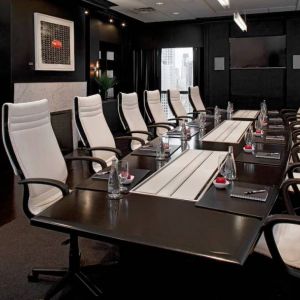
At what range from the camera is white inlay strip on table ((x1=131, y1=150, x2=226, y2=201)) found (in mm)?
1832

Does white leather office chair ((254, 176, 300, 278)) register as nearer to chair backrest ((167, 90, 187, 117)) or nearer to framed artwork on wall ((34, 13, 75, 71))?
chair backrest ((167, 90, 187, 117))

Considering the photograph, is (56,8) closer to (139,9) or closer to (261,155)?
(139,9)

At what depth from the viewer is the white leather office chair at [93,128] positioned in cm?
313

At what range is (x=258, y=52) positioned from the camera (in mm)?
8492

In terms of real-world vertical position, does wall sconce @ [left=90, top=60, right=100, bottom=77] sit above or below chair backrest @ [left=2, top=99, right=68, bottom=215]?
above

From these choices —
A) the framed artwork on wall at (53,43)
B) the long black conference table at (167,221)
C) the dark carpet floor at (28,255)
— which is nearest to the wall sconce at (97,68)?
the framed artwork on wall at (53,43)

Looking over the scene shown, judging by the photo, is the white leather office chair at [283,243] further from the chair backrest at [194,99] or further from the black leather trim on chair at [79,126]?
the chair backrest at [194,99]

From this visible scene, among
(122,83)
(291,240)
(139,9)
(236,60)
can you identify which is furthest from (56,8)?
(291,240)

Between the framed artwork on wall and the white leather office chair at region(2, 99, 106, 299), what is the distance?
3427mm

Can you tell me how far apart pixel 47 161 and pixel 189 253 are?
1501 millimetres

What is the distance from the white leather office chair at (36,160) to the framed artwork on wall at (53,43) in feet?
11.2

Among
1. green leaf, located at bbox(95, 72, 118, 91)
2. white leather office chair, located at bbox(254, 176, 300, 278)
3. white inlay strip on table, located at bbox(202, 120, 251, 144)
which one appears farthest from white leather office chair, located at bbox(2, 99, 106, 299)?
green leaf, located at bbox(95, 72, 118, 91)

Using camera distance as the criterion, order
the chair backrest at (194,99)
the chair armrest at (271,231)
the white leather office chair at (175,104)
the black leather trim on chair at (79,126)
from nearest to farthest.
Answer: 1. the chair armrest at (271,231)
2. the black leather trim on chair at (79,126)
3. the white leather office chair at (175,104)
4. the chair backrest at (194,99)

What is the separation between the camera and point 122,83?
916 cm
